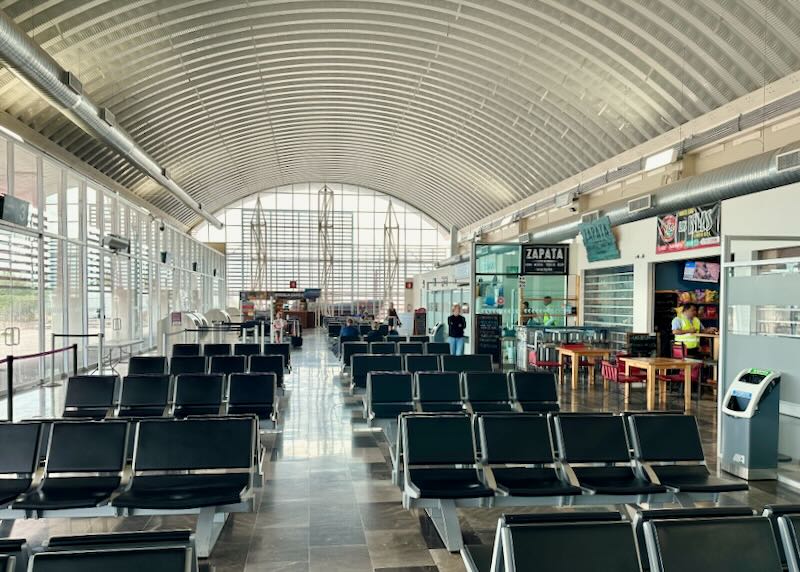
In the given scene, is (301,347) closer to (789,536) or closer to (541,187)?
(541,187)

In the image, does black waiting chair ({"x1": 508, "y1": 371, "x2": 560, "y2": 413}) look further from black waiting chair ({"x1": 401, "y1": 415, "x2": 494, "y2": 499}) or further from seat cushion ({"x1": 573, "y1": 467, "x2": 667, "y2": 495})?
black waiting chair ({"x1": 401, "y1": 415, "x2": 494, "y2": 499})

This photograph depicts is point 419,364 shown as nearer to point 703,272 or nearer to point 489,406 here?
point 489,406

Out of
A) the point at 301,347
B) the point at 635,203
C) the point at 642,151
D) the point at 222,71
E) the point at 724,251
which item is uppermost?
the point at 222,71

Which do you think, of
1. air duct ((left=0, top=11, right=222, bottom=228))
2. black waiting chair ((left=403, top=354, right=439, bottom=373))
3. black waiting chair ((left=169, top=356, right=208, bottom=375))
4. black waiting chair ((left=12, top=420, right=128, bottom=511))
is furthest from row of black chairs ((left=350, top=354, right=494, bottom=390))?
air duct ((left=0, top=11, right=222, bottom=228))

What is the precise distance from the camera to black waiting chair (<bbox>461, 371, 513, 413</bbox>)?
23.2 ft

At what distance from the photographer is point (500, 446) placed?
465 centimetres

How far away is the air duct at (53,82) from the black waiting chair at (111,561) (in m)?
8.21

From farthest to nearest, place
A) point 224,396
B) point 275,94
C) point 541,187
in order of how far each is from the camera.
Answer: point 541,187 → point 275,94 → point 224,396

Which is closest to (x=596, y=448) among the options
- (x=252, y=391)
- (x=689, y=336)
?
(x=252, y=391)

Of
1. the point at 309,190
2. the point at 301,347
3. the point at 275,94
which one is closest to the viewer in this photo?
the point at 275,94

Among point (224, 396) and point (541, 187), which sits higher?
point (541, 187)

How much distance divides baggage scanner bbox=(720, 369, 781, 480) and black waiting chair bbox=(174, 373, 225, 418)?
213 inches

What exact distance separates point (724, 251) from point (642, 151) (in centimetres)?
1116

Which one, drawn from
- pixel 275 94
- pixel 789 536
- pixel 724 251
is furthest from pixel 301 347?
pixel 789 536
